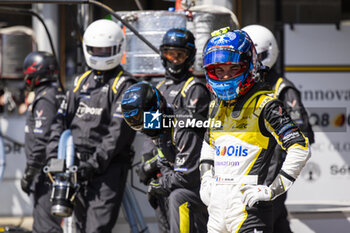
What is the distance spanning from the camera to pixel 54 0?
537cm

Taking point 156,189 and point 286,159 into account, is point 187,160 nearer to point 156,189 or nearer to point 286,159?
point 156,189

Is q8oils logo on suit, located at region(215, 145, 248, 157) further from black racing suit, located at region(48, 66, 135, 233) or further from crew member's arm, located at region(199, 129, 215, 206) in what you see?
black racing suit, located at region(48, 66, 135, 233)

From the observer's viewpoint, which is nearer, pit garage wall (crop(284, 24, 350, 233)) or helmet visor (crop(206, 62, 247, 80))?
helmet visor (crop(206, 62, 247, 80))

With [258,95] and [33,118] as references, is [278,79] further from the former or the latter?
[33,118]

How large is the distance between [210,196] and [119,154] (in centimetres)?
191

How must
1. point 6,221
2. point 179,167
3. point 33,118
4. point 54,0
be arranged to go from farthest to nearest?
point 6,221, point 33,118, point 54,0, point 179,167

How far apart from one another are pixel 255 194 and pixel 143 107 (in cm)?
127

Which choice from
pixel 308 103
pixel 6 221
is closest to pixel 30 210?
pixel 6 221

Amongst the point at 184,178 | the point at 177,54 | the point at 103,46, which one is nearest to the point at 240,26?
the point at 177,54

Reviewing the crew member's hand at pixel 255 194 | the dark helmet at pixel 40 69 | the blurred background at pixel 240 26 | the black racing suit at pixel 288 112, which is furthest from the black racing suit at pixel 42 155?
the crew member's hand at pixel 255 194

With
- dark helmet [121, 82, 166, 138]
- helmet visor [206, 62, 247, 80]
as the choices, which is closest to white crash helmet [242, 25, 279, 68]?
dark helmet [121, 82, 166, 138]

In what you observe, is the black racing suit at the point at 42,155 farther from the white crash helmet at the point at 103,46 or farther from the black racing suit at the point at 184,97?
the black racing suit at the point at 184,97

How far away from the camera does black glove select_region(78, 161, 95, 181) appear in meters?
5.64

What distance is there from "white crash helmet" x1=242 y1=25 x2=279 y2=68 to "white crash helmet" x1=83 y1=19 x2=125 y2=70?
1.19 meters
